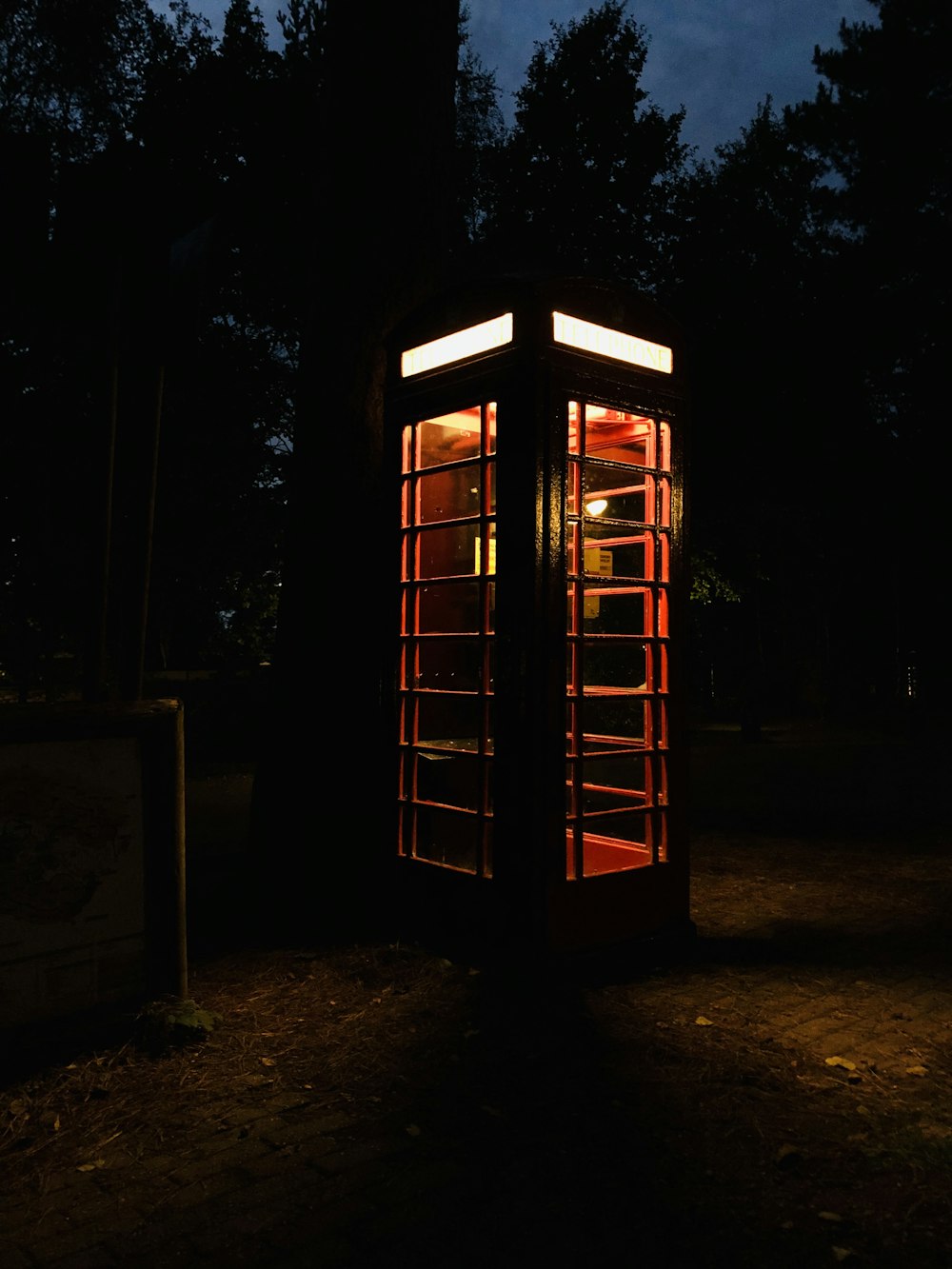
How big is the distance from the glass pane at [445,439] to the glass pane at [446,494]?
0.11 metres

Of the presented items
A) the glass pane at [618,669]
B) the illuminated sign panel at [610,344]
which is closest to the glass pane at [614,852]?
the glass pane at [618,669]

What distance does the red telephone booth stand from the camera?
186 inches

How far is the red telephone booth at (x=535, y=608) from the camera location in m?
4.71

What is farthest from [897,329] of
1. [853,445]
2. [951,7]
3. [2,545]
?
[2,545]

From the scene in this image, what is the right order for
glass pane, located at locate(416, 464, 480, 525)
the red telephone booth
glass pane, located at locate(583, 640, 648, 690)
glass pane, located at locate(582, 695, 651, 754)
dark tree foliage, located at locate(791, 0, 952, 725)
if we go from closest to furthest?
the red telephone booth < glass pane, located at locate(582, 695, 651, 754) < glass pane, located at locate(416, 464, 480, 525) < glass pane, located at locate(583, 640, 648, 690) < dark tree foliage, located at locate(791, 0, 952, 725)

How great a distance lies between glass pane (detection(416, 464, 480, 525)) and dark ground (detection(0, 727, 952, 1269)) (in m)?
2.27

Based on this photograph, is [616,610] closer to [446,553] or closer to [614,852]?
[446,553]

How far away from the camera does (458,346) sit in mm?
5129

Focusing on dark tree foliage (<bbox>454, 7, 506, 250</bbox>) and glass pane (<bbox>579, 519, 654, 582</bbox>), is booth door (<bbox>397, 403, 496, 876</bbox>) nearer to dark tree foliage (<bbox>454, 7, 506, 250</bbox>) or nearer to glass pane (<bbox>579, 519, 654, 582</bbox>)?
glass pane (<bbox>579, 519, 654, 582</bbox>)

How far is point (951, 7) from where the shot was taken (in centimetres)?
2098

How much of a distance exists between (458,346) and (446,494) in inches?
30.3

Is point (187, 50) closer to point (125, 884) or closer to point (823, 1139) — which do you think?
point (125, 884)

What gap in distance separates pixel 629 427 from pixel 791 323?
12.7 metres

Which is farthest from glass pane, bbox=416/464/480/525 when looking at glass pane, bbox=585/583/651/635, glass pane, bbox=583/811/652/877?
glass pane, bbox=583/811/652/877
